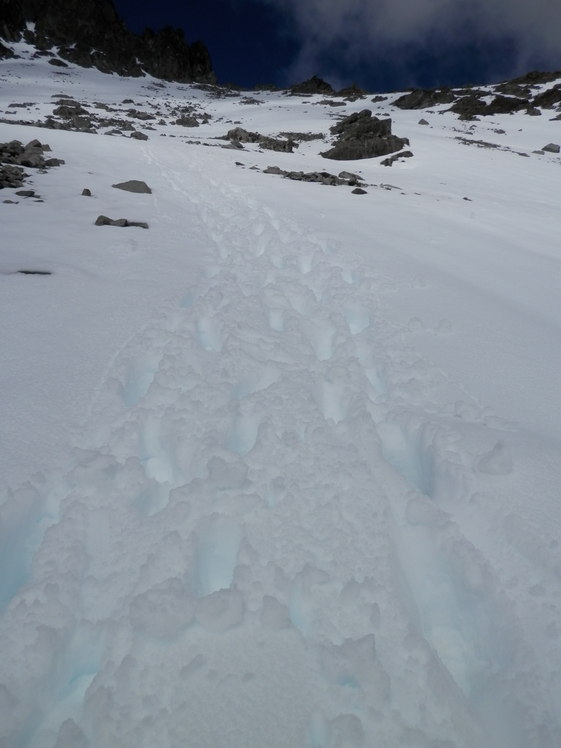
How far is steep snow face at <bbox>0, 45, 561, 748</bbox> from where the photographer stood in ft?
4.39

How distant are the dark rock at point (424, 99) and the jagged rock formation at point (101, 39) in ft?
194

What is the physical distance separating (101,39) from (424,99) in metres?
76.3

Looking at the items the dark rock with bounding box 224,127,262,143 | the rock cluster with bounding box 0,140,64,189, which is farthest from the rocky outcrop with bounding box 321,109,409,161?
the rock cluster with bounding box 0,140,64,189

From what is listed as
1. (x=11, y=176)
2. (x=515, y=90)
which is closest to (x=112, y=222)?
(x=11, y=176)

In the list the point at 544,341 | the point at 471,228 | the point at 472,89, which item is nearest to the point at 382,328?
the point at 544,341

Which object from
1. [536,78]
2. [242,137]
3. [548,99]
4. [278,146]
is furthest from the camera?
[536,78]

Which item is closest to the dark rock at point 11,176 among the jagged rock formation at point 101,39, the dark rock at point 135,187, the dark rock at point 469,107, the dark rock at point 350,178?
the dark rock at point 135,187

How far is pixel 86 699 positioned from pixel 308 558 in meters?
0.89

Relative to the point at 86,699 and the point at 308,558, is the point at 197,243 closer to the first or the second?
the point at 308,558

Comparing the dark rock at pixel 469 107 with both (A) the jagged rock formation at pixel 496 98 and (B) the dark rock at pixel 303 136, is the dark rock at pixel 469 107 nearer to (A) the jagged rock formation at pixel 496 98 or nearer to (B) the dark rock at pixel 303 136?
(A) the jagged rock formation at pixel 496 98

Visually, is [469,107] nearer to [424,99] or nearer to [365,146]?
[424,99]

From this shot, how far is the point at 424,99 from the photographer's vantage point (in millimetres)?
49938

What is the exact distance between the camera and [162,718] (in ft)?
4.15

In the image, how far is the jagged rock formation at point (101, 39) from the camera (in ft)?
255
